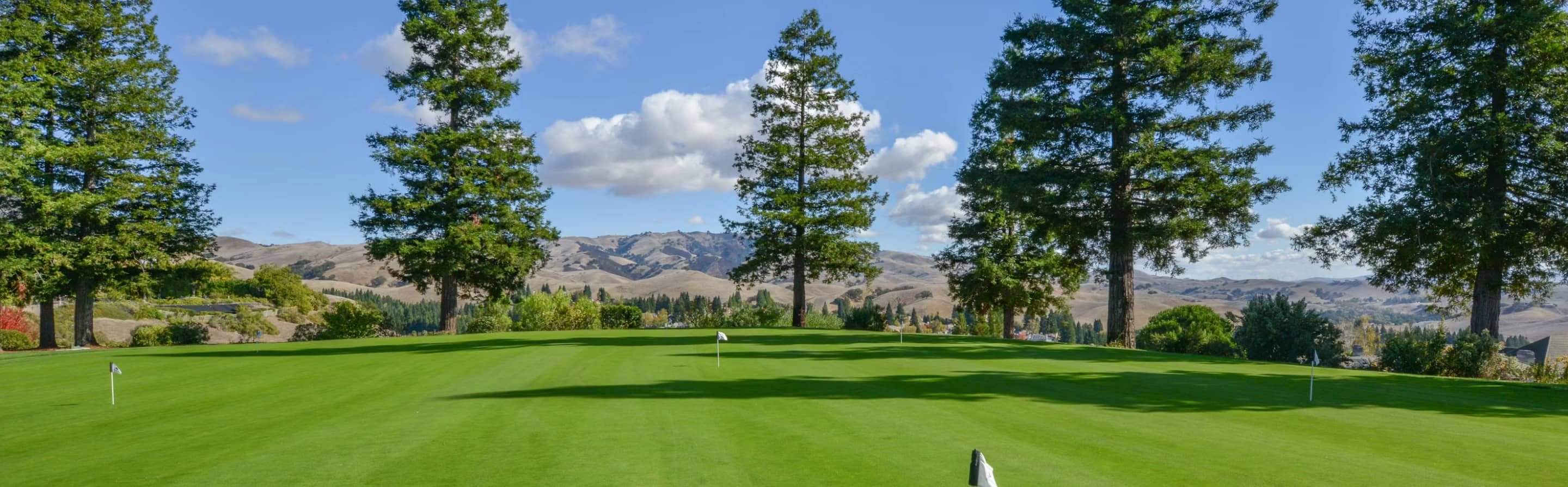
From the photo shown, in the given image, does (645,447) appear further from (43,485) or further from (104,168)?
(104,168)

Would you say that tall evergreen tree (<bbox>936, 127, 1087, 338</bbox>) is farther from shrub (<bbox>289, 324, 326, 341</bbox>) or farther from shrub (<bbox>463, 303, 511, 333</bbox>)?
shrub (<bbox>289, 324, 326, 341</bbox>)

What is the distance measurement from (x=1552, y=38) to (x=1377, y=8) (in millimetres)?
4267

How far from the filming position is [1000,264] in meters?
33.9

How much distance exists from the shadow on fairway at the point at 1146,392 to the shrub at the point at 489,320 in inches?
907

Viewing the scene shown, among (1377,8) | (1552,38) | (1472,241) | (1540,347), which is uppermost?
(1377,8)

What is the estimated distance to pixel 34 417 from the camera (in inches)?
402

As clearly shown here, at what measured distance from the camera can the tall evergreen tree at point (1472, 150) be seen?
18594mm

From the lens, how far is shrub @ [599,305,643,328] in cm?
3625

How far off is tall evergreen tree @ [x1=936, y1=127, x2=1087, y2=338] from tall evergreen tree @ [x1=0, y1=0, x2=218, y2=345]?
105 feet

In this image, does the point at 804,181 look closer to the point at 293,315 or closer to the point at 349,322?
the point at 349,322

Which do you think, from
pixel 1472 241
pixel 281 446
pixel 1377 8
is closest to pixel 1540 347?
pixel 1472 241

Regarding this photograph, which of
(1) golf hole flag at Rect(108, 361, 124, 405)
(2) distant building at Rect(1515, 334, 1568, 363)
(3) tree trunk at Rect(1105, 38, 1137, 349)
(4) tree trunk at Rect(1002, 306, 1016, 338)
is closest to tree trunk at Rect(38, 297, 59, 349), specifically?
(1) golf hole flag at Rect(108, 361, 124, 405)

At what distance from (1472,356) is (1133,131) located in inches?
382

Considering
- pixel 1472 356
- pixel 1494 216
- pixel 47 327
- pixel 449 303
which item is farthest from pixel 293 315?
pixel 1494 216
